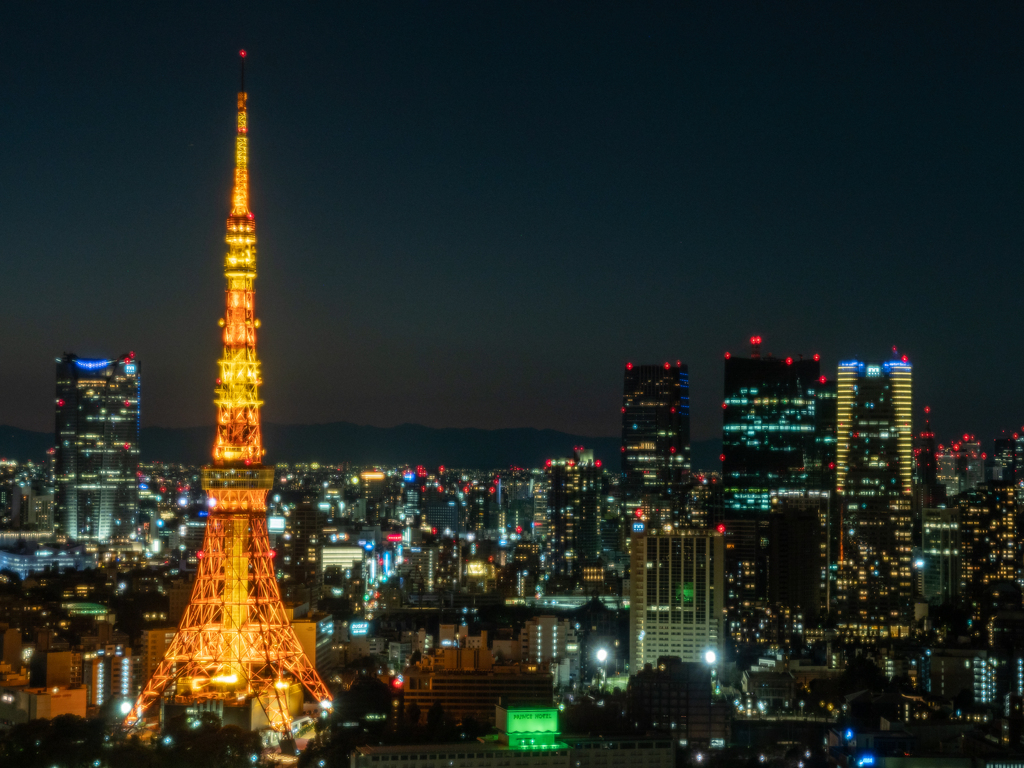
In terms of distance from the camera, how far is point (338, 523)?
156 ft

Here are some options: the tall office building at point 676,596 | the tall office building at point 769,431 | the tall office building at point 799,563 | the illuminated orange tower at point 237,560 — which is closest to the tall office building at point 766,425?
the tall office building at point 769,431

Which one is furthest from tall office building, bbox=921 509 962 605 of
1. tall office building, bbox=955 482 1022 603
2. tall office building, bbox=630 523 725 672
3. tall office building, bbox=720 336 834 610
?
tall office building, bbox=630 523 725 672

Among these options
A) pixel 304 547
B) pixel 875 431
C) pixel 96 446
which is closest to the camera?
pixel 304 547

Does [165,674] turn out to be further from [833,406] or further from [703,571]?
[833,406]

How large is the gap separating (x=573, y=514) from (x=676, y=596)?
2248cm

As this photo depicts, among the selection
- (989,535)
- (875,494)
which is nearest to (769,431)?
(875,494)

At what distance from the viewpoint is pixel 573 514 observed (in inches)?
1975

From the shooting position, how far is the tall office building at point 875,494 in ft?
112

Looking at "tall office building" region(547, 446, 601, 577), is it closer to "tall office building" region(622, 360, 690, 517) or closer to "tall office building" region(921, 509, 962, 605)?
"tall office building" region(622, 360, 690, 517)

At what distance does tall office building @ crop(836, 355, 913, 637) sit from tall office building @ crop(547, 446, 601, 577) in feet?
32.5

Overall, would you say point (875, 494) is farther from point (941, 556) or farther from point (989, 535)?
point (989, 535)

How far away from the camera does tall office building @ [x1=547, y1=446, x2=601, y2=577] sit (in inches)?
1912

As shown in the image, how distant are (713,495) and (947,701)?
61.7ft

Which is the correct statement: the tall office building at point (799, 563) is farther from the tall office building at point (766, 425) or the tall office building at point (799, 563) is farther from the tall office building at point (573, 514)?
the tall office building at point (573, 514)
